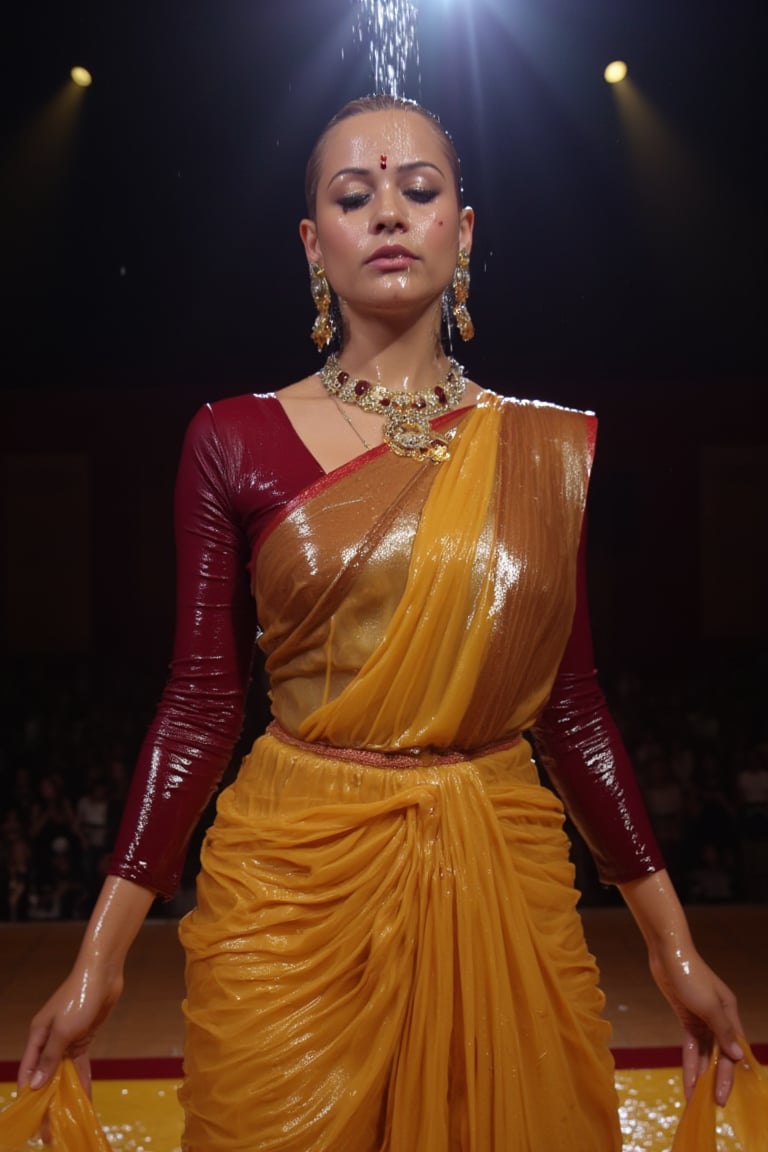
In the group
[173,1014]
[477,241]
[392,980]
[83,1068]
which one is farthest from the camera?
[477,241]

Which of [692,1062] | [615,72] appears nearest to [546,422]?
[692,1062]

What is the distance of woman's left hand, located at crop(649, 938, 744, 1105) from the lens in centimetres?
162

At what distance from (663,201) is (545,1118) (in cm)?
456

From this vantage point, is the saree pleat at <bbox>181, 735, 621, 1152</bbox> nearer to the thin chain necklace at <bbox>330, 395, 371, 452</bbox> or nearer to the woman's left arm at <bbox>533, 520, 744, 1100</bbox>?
the woman's left arm at <bbox>533, 520, 744, 1100</bbox>

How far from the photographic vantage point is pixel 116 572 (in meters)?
8.04

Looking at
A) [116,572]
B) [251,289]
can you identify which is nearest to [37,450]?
[116,572]

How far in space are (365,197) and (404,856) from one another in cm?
88

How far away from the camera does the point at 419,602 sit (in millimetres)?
1570

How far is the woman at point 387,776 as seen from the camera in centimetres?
147

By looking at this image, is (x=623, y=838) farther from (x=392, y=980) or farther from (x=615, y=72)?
(x=615, y=72)

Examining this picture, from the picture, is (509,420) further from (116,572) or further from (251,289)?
(116,572)

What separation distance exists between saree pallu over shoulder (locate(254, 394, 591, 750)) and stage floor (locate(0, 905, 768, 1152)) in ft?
4.63

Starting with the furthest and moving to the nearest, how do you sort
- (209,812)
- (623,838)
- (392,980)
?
(209,812) < (623,838) < (392,980)

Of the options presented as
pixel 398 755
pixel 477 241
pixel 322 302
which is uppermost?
pixel 477 241
